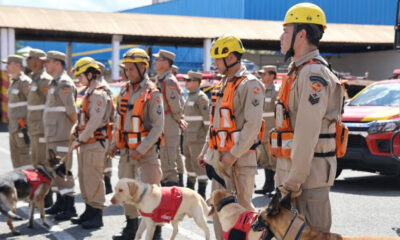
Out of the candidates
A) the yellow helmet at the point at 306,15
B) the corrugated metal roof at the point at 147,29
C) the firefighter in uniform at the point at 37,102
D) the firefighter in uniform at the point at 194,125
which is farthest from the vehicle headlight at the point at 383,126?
the corrugated metal roof at the point at 147,29

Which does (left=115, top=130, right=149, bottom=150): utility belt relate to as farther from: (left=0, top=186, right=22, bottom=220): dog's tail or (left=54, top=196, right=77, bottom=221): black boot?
(left=54, top=196, right=77, bottom=221): black boot

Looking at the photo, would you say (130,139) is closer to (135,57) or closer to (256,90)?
(135,57)

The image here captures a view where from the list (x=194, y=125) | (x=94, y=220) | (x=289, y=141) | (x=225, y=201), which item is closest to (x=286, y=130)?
(x=289, y=141)

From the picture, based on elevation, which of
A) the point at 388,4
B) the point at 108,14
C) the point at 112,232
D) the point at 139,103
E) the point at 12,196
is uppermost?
the point at 388,4

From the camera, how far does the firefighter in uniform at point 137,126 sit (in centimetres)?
611

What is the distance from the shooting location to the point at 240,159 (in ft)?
16.7

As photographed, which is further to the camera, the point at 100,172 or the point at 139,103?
the point at 100,172

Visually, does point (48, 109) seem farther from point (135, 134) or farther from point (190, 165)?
point (190, 165)

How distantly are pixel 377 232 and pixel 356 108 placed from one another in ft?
11.6

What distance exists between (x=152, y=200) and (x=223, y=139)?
3.77 feet

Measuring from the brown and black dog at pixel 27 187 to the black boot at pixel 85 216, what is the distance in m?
0.35

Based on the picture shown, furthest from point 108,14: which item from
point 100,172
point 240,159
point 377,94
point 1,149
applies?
point 240,159

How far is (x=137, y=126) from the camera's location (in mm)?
6133

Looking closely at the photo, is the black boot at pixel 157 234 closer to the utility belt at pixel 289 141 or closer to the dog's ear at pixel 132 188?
the dog's ear at pixel 132 188
